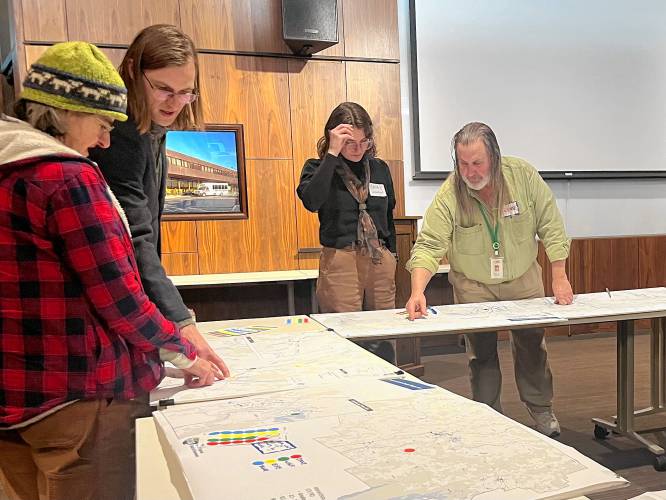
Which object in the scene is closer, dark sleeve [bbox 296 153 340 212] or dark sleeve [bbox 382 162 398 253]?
dark sleeve [bbox 296 153 340 212]

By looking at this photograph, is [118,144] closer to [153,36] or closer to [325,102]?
[153,36]

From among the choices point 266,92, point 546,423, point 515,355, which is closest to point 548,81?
point 266,92

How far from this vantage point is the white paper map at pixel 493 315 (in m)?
1.92

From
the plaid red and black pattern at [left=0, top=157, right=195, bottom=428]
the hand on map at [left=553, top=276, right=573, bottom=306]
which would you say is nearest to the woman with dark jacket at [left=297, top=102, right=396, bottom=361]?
the hand on map at [left=553, top=276, right=573, bottom=306]

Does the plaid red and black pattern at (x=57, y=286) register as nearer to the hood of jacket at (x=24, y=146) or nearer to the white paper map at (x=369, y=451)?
the hood of jacket at (x=24, y=146)

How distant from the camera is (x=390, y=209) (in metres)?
3.06

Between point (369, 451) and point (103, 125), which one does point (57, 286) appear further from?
point (369, 451)

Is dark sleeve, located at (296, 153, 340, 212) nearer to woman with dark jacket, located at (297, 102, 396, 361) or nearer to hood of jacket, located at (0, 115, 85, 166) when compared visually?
woman with dark jacket, located at (297, 102, 396, 361)

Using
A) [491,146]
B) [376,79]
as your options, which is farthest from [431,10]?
[491,146]

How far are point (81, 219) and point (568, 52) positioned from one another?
17.5 ft

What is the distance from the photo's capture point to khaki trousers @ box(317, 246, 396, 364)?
276 centimetres

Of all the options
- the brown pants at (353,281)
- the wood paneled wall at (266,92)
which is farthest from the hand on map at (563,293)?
the wood paneled wall at (266,92)

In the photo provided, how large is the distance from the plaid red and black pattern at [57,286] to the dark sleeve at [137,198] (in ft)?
0.94

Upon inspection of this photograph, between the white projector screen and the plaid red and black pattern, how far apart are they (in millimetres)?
4222
